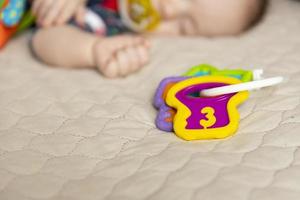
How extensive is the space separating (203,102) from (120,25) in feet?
1.75

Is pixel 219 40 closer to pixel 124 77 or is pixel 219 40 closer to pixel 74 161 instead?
pixel 124 77

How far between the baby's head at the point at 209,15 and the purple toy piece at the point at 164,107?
342 mm

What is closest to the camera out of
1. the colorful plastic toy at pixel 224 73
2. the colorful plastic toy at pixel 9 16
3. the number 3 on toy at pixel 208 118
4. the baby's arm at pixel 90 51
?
the number 3 on toy at pixel 208 118

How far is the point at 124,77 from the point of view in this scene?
37.5 inches

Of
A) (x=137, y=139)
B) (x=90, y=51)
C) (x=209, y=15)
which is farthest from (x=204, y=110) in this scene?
(x=209, y=15)

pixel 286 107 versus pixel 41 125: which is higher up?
pixel 286 107

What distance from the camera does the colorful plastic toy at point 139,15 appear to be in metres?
1.15

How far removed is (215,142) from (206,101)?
7 cm

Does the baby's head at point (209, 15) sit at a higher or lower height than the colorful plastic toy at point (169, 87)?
higher

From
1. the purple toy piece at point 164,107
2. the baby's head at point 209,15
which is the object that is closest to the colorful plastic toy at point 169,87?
the purple toy piece at point 164,107

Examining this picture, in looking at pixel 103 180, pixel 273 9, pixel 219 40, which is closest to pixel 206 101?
pixel 103 180

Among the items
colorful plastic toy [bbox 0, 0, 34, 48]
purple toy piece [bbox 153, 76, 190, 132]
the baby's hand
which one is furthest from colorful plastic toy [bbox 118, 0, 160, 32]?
purple toy piece [bbox 153, 76, 190, 132]

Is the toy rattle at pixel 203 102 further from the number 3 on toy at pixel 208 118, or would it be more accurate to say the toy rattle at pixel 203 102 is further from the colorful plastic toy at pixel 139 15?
the colorful plastic toy at pixel 139 15

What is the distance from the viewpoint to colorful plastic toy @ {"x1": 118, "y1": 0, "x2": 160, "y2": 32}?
1153 millimetres
